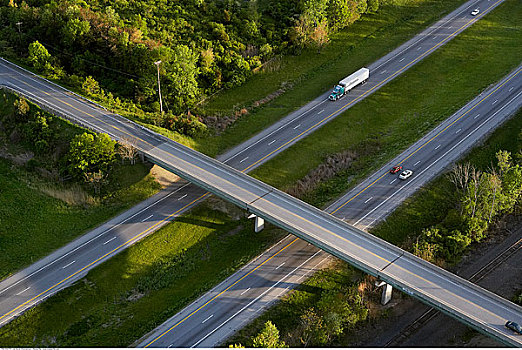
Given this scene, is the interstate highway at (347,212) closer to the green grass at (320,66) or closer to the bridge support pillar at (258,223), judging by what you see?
the bridge support pillar at (258,223)

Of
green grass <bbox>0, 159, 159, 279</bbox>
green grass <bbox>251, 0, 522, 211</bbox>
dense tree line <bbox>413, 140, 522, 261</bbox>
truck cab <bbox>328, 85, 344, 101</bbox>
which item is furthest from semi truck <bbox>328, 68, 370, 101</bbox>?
green grass <bbox>0, 159, 159, 279</bbox>

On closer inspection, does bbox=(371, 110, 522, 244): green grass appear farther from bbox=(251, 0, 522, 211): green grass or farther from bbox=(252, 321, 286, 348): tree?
bbox=(252, 321, 286, 348): tree

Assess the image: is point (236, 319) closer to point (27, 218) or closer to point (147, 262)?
point (147, 262)

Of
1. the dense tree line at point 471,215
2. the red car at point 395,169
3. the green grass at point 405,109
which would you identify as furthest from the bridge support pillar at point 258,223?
the red car at point 395,169

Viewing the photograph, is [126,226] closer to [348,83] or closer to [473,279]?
[473,279]

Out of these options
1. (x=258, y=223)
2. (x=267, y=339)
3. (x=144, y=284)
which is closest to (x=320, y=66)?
(x=258, y=223)

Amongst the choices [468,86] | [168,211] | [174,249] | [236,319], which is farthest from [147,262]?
[468,86]

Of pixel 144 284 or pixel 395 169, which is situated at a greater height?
pixel 395 169
